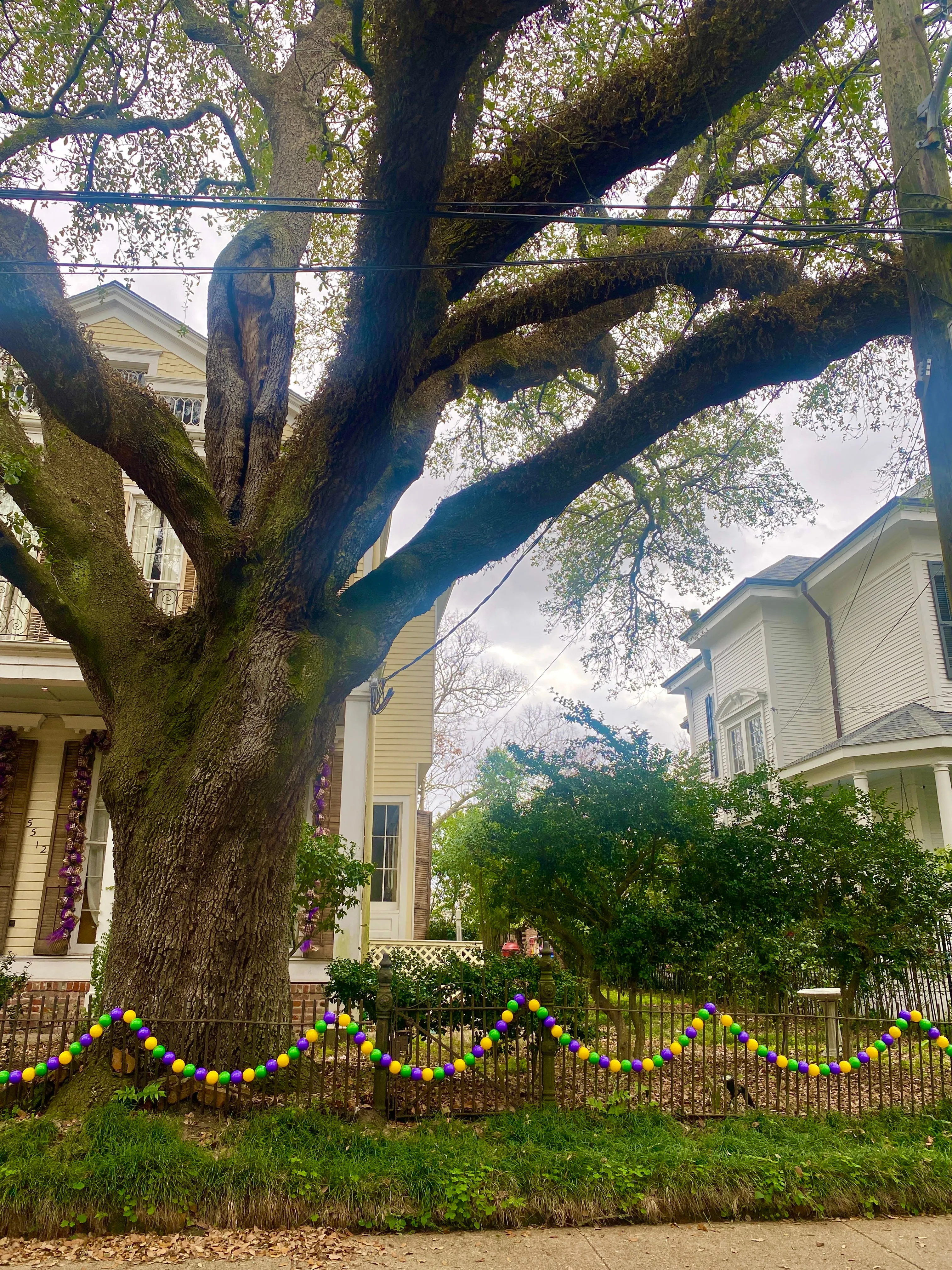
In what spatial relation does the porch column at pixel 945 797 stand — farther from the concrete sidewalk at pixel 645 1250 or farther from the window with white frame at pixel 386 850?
the concrete sidewalk at pixel 645 1250

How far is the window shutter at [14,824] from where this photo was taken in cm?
1162

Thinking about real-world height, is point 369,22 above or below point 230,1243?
above

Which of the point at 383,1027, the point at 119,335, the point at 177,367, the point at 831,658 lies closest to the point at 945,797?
the point at 831,658

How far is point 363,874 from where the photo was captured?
9383 millimetres

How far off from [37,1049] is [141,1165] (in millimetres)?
1687

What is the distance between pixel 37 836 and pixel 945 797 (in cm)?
1369

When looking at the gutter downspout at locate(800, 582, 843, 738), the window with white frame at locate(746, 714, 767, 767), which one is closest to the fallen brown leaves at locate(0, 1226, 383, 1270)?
the gutter downspout at locate(800, 582, 843, 738)

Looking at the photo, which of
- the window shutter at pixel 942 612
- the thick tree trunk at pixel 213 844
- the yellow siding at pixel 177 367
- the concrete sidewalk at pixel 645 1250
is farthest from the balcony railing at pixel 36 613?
the window shutter at pixel 942 612

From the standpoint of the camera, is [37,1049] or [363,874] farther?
[363,874]

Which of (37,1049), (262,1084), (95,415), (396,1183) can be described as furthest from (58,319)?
(396,1183)

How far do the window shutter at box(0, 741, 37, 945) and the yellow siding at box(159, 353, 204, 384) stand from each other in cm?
649

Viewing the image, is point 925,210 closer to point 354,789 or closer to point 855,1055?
point 855,1055

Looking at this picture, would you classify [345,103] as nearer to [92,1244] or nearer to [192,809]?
[192,809]

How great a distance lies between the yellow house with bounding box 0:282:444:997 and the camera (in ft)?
35.8
